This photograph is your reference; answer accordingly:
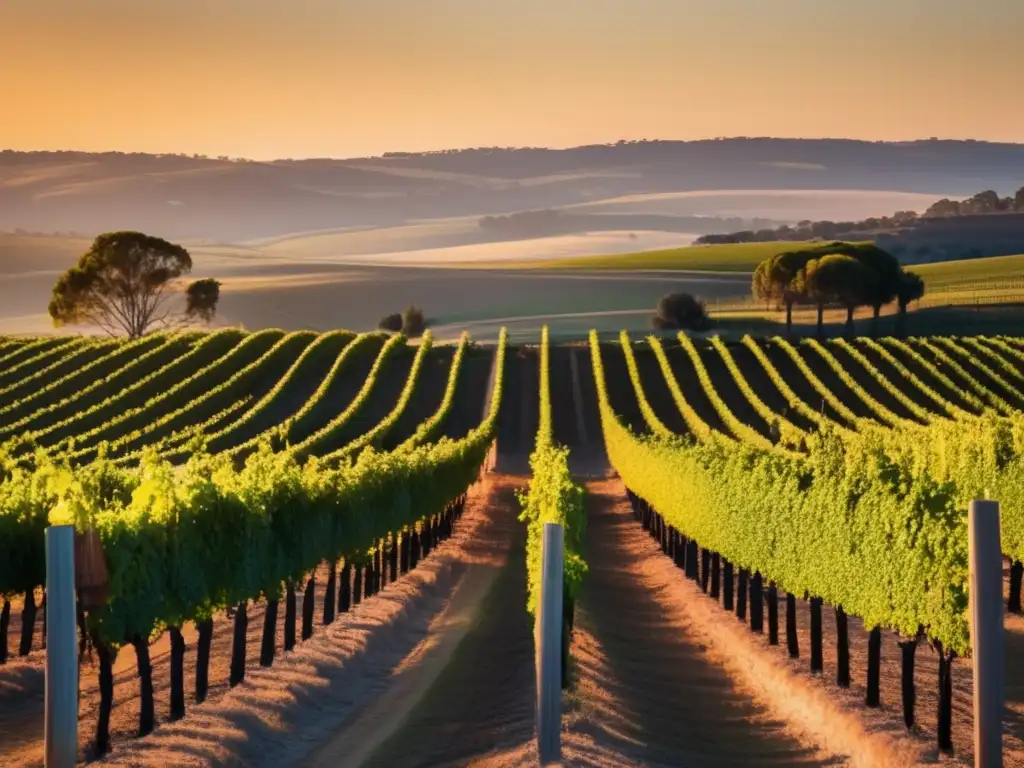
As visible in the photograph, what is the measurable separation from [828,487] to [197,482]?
11.5 meters

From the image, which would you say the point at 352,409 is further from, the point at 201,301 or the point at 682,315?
the point at 201,301

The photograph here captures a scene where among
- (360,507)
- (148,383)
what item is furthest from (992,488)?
(148,383)

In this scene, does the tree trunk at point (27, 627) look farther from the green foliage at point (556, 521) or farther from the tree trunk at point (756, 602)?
the tree trunk at point (756, 602)

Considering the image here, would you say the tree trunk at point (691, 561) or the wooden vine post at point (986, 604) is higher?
the wooden vine post at point (986, 604)

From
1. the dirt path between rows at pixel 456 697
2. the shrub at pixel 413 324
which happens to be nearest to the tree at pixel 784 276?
the shrub at pixel 413 324

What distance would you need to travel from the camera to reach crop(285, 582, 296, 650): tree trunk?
35062mm

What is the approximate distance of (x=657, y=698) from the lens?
29.4 m

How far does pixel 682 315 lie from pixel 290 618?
429 ft

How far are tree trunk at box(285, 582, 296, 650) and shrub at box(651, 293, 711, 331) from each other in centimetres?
12830

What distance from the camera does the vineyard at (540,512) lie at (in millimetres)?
26078

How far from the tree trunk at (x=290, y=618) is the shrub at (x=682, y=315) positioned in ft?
421

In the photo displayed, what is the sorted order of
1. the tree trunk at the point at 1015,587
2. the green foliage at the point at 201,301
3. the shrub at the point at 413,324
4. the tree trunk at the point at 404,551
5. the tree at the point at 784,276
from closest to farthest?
the tree trunk at the point at 1015,587
the tree trunk at the point at 404,551
the tree at the point at 784,276
the green foliage at the point at 201,301
the shrub at the point at 413,324

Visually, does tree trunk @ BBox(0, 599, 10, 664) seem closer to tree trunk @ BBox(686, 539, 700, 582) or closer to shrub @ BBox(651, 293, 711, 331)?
tree trunk @ BBox(686, 539, 700, 582)

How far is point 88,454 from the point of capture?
9188cm
